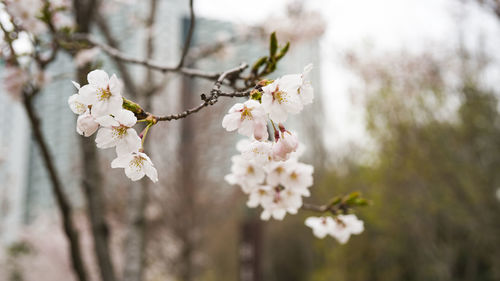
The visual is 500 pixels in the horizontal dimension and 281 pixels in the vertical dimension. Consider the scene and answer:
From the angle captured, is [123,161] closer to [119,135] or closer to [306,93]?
[119,135]

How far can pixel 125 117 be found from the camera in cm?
62

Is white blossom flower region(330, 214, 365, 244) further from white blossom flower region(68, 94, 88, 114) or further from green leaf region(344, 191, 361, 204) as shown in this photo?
white blossom flower region(68, 94, 88, 114)

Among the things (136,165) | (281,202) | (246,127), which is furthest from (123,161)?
(281,202)

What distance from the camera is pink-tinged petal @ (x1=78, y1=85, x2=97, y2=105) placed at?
62 centimetres

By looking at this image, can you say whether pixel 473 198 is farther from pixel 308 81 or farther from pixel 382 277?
pixel 308 81

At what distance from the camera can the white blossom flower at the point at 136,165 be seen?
2.32ft

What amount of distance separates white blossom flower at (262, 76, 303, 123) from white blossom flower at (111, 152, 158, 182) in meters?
0.25

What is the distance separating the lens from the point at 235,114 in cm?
71

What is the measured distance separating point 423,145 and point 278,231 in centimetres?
632

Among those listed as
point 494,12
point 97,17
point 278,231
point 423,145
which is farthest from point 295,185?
point 278,231

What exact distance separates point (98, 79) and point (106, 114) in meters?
0.06

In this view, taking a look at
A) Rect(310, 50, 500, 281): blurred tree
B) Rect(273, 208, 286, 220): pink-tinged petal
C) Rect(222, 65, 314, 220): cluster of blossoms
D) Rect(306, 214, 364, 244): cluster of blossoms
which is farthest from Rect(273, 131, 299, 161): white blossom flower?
Rect(310, 50, 500, 281): blurred tree

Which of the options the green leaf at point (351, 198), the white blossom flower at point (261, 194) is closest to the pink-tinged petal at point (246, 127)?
the white blossom flower at point (261, 194)

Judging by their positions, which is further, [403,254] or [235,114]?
[403,254]
